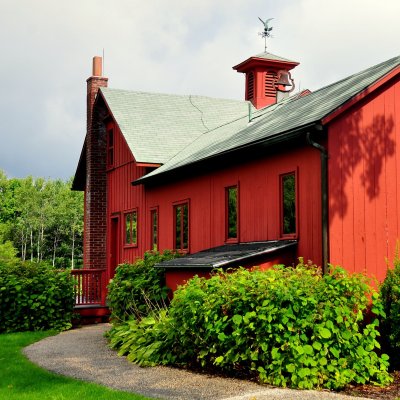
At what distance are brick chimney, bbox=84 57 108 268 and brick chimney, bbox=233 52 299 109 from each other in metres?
6.53

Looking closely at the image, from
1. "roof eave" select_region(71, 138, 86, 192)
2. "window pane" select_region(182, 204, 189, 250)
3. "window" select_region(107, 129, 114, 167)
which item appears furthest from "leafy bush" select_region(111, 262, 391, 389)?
"roof eave" select_region(71, 138, 86, 192)

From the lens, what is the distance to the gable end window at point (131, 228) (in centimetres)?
2275

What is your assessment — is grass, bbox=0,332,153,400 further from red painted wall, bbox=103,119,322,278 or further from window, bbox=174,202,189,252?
window, bbox=174,202,189,252

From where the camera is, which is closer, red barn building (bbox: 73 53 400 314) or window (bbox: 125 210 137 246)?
red barn building (bbox: 73 53 400 314)

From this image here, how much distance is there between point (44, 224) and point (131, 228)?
54.8 metres

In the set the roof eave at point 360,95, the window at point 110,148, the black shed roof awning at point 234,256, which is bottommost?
the black shed roof awning at point 234,256

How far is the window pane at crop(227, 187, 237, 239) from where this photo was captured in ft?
54.1

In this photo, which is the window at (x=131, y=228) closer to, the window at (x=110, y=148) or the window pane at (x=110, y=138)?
the window at (x=110, y=148)

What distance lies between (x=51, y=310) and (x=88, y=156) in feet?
28.7

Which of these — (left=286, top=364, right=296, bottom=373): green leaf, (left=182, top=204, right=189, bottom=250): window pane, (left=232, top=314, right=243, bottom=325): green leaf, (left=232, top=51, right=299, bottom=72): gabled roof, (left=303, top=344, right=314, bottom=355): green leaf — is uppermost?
(left=232, top=51, right=299, bottom=72): gabled roof

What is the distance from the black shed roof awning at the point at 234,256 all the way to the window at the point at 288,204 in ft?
1.01

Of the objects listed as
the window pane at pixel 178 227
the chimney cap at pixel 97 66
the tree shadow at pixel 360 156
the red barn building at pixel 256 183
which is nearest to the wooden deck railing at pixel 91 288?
the red barn building at pixel 256 183

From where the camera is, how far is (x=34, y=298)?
1812 cm

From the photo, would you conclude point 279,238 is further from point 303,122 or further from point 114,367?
point 114,367
